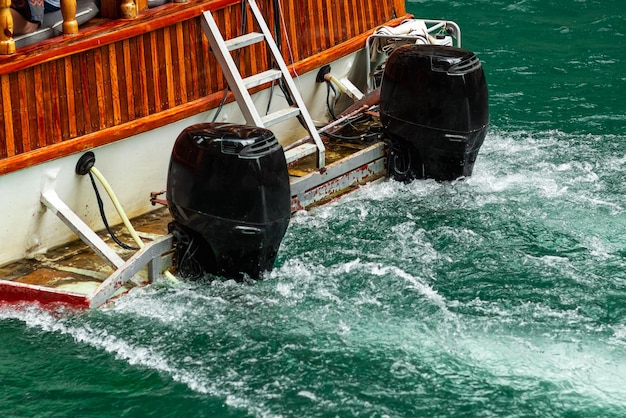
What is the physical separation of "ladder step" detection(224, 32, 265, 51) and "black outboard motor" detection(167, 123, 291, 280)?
3.48 ft

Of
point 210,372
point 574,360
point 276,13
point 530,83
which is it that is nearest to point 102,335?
point 210,372

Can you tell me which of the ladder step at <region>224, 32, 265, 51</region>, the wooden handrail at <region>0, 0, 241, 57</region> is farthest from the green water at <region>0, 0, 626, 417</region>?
the wooden handrail at <region>0, 0, 241, 57</region>

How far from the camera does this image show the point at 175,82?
8531 millimetres

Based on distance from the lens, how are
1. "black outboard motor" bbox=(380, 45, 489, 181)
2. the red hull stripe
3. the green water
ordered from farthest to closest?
1. "black outboard motor" bbox=(380, 45, 489, 181)
2. the red hull stripe
3. the green water

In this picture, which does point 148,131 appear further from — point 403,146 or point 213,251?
point 403,146

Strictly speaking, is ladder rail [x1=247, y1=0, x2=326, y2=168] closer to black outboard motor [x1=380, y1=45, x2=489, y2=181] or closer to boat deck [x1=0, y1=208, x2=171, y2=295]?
black outboard motor [x1=380, y1=45, x2=489, y2=181]

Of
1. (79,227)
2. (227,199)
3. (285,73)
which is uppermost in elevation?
(285,73)

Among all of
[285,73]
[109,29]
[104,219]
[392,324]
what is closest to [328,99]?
[285,73]

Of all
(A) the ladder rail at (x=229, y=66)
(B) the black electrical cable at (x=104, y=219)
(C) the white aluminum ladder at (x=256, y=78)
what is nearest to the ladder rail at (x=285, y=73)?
(C) the white aluminum ladder at (x=256, y=78)

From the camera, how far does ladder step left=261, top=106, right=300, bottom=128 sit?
8.70 meters

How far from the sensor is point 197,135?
762 cm

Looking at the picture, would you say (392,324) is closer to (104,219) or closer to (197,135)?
(197,135)

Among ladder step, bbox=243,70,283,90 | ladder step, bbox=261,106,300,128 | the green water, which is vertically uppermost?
ladder step, bbox=243,70,283,90

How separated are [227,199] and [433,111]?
247 centimetres
